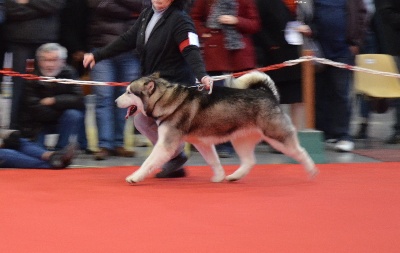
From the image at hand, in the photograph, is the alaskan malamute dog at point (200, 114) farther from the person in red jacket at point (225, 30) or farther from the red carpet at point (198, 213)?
the person in red jacket at point (225, 30)

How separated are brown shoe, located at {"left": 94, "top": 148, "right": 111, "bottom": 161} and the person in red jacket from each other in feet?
3.51

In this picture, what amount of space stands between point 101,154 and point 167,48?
6.28 ft

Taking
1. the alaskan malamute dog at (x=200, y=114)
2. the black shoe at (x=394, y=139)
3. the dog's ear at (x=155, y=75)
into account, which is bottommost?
the black shoe at (x=394, y=139)

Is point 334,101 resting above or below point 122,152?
above

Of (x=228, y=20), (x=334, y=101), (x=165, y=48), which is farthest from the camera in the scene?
(x=334, y=101)

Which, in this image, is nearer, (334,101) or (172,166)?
(172,166)

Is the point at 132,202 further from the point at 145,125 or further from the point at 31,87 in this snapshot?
the point at 31,87

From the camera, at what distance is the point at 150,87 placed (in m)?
6.21

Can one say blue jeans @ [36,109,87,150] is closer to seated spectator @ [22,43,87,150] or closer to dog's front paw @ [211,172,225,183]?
seated spectator @ [22,43,87,150]

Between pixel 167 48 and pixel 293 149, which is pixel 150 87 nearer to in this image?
pixel 167 48

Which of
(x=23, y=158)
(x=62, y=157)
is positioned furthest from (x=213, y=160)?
(x=23, y=158)

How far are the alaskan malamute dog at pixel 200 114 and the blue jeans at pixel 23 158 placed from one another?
1124 mm

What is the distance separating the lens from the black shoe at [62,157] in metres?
7.02

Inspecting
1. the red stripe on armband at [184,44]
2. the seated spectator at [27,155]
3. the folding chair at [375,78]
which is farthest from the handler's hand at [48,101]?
the folding chair at [375,78]
